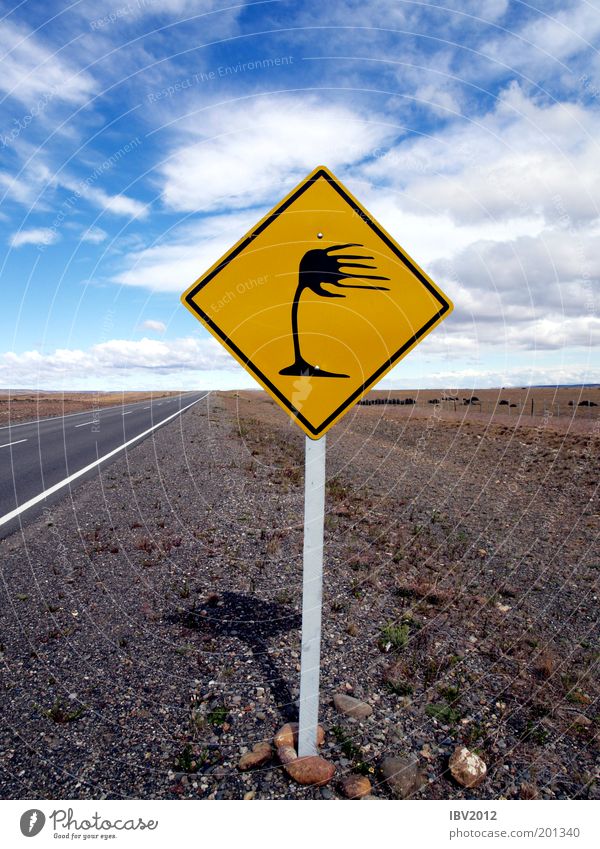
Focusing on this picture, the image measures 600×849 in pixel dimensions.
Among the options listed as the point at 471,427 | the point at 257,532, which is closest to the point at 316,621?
the point at 257,532

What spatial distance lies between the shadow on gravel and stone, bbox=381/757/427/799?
1.01 m

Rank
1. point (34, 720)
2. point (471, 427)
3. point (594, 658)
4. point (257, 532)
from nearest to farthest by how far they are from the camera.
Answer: point (34, 720) < point (594, 658) < point (257, 532) < point (471, 427)

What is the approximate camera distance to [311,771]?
2.89 metres

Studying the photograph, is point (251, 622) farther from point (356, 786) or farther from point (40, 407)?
point (40, 407)

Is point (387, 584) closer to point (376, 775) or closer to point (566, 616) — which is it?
point (566, 616)

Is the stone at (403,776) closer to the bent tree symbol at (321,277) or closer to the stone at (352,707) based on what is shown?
the stone at (352,707)

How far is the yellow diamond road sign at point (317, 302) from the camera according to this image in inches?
109

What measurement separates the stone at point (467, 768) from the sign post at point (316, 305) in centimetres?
136

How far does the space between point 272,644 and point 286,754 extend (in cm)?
141

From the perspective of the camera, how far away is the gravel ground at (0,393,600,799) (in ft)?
10.1

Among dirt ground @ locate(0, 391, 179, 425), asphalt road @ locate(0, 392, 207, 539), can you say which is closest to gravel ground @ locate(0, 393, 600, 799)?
asphalt road @ locate(0, 392, 207, 539)

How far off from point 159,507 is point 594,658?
6.48 metres

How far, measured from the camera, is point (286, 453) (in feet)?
49.5

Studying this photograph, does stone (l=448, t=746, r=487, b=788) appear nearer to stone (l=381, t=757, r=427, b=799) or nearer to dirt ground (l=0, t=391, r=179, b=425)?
stone (l=381, t=757, r=427, b=799)
